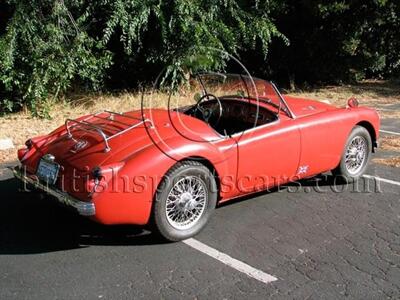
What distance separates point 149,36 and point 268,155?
686 cm

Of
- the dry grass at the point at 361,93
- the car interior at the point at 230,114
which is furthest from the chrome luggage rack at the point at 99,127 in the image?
the dry grass at the point at 361,93

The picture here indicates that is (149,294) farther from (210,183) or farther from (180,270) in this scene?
(210,183)

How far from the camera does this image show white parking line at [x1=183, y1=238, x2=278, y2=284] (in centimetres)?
365

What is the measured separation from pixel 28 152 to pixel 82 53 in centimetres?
526

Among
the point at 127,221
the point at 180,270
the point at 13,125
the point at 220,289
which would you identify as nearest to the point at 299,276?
the point at 220,289

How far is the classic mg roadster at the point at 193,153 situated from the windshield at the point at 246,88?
1cm

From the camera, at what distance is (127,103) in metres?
10.3

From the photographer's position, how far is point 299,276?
3674 millimetres

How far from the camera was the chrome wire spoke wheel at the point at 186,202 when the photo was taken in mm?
4164

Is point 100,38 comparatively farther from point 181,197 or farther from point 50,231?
point 181,197

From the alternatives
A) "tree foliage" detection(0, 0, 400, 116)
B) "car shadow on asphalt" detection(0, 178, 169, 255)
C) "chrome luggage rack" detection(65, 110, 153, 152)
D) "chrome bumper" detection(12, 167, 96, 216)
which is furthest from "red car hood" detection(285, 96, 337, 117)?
"tree foliage" detection(0, 0, 400, 116)

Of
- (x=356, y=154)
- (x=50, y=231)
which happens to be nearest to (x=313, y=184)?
(x=356, y=154)

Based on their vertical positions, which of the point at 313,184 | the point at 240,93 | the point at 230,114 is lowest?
the point at 313,184

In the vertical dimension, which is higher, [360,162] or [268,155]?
[268,155]
